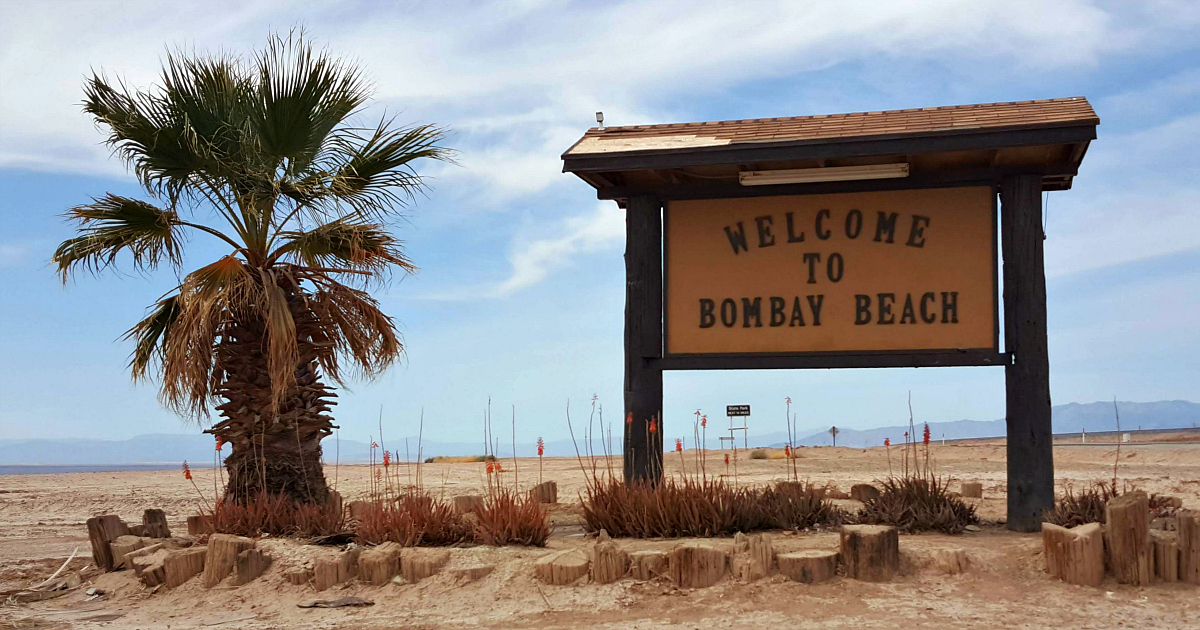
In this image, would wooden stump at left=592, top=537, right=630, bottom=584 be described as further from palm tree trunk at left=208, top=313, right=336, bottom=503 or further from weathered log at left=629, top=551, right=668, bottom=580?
palm tree trunk at left=208, top=313, right=336, bottom=503

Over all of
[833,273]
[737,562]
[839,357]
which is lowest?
[737,562]

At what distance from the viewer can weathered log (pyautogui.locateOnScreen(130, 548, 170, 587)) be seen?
8.72 m

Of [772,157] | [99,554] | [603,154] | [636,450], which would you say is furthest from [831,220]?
[99,554]

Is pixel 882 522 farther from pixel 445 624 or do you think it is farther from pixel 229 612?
pixel 229 612

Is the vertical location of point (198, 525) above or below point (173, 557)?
above

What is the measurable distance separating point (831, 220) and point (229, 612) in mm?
6694

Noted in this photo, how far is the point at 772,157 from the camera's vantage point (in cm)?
982

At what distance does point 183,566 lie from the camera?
8.66 metres

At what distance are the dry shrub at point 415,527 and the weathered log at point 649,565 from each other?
1877 mm

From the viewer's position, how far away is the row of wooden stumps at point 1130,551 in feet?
23.3

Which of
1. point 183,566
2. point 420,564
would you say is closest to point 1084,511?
point 420,564

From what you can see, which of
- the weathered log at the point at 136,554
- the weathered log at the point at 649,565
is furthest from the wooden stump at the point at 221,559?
the weathered log at the point at 649,565

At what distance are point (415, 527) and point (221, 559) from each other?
164cm

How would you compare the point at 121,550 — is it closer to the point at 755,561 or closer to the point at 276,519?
the point at 276,519
